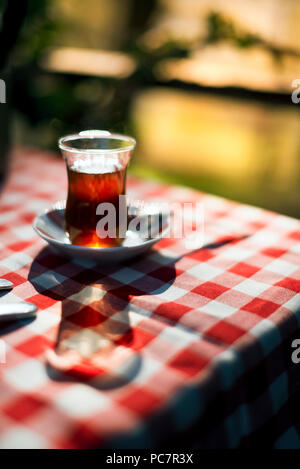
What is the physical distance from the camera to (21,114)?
182 cm

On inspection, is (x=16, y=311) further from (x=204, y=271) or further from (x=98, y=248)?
(x=204, y=271)

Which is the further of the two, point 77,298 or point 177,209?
point 177,209

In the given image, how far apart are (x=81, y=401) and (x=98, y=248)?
10.6 inches

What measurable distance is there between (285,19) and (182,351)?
2753 mm

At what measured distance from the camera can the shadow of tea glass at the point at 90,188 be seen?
686 mm

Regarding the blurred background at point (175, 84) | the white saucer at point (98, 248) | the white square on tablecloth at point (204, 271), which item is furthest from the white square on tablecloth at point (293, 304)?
the blurred background at point (175, 84)

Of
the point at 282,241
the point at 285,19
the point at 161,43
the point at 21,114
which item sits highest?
the point at 285,19

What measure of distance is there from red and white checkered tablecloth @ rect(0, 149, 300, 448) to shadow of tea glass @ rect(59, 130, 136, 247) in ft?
0.16

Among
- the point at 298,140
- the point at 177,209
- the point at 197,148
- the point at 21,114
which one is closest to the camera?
the point at 177,209

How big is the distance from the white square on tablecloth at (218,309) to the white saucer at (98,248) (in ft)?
0.49

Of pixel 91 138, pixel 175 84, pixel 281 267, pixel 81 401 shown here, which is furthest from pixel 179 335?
pixel 175 84

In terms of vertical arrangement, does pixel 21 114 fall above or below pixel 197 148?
above

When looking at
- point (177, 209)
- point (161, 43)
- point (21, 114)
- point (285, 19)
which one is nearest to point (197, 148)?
point (285, 19)

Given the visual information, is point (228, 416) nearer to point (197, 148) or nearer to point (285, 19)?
point (285, 19)
